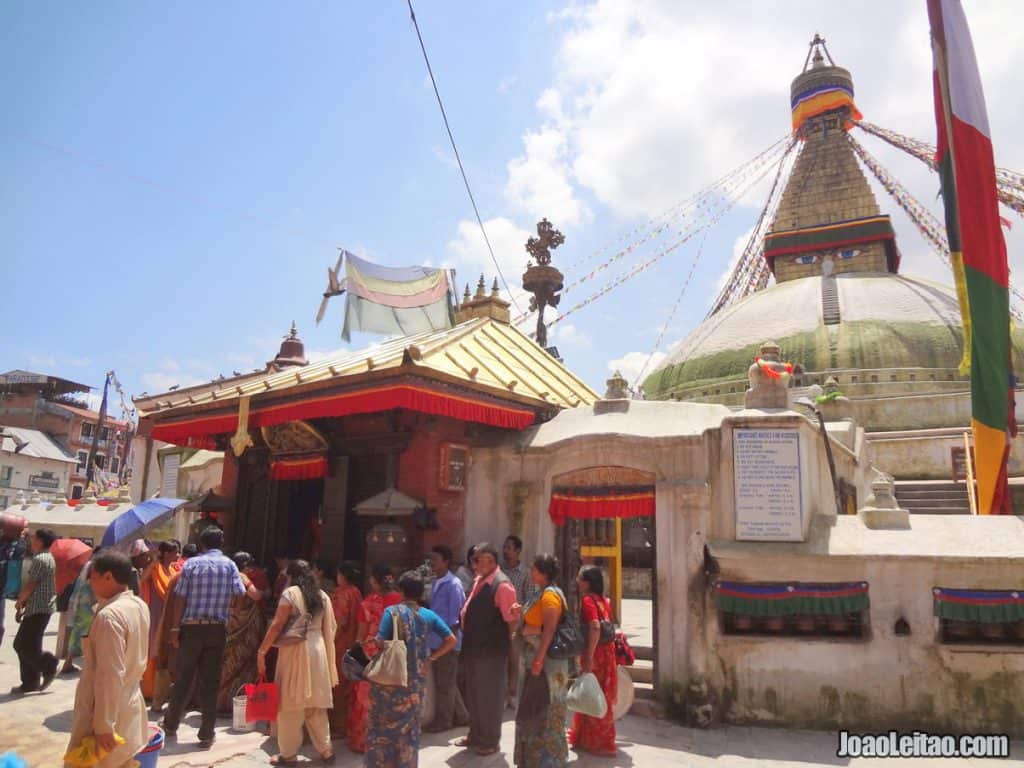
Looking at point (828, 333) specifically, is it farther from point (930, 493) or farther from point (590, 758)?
point (590, 758)

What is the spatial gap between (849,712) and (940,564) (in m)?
1.77

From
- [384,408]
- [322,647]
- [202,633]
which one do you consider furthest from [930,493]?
[202,633]

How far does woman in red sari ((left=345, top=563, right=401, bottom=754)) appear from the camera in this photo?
20.7ft

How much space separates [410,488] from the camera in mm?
9258

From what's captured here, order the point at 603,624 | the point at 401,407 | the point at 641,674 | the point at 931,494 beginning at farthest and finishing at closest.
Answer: the point at 931,494 → the point at 401,407 → the point at 641,674 → the point at 603,624

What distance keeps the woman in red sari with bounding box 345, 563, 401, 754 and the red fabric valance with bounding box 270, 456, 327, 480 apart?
14.1ft

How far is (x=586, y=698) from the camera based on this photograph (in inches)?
217

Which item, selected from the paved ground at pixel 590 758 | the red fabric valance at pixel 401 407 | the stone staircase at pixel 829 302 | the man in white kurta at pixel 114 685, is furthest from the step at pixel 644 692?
the stone staircase at pixel 829 302

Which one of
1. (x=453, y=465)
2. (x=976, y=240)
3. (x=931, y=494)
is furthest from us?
(x=931, y=494)

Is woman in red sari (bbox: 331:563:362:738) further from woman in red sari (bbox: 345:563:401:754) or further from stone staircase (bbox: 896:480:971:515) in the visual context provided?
stone staircase (bbox: 896:480:971:515)

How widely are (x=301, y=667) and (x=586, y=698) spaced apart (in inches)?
91.0

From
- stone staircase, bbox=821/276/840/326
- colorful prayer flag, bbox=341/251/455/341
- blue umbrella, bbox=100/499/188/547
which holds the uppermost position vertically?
stone staircase, bbox=821/276/840/326

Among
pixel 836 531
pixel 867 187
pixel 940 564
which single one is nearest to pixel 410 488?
pixel 836 531

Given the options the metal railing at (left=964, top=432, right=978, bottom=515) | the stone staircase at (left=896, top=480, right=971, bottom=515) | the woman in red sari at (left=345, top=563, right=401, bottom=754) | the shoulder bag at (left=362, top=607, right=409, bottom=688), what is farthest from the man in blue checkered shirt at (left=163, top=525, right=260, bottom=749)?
the stone staircase at (left=896, top=480, right=971, bottom=515)
